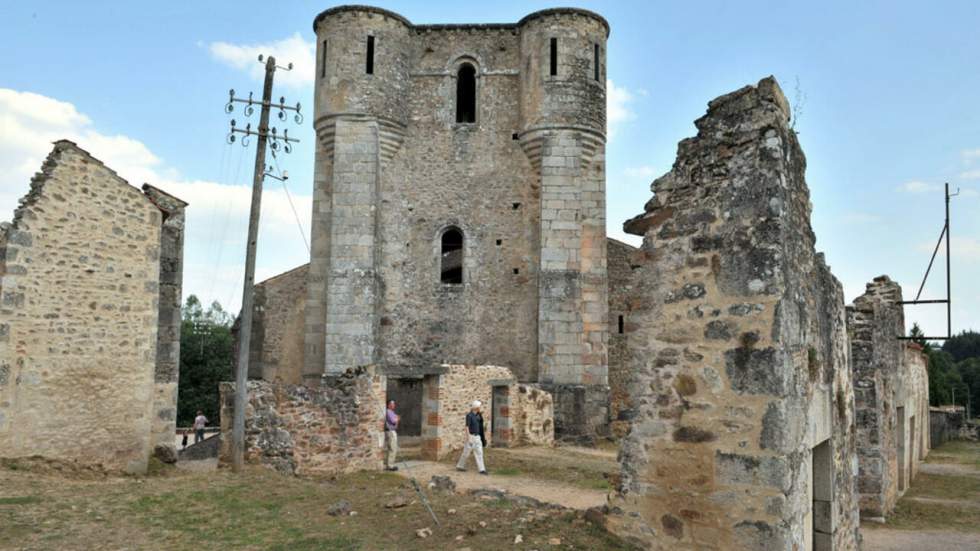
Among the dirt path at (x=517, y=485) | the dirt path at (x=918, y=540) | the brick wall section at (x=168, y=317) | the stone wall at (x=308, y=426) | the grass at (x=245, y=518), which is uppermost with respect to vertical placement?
the brick wall section at (x=168, y=317)

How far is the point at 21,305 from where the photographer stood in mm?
9516

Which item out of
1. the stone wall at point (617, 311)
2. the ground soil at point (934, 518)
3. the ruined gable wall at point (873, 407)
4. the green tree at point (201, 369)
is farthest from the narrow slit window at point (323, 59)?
the green tree at point (201, 369)

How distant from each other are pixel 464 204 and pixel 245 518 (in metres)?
13.6

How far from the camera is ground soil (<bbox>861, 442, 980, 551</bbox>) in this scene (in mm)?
9141

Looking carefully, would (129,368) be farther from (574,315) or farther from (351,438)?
(574,315)

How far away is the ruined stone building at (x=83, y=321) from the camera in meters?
9.47

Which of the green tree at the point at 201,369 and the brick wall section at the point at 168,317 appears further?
the green tree at the point at 201,369

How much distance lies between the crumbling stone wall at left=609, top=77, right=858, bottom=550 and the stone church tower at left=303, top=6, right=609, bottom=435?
13.1 meters

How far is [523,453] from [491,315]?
17.1 feet

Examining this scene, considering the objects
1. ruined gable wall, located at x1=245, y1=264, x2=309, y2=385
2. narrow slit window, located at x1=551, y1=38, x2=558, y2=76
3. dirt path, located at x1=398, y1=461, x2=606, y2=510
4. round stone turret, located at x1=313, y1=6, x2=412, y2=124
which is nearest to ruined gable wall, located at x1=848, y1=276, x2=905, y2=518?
dirt path, located at x1=398, y1=461, x2=606, y2=510

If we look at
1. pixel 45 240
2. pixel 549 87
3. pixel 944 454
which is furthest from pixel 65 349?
pixel 944 454

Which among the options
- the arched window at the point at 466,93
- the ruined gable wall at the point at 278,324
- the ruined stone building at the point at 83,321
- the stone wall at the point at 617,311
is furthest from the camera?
the stone wall at the point at 617,311

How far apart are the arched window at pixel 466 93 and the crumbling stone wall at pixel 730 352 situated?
15.9 meters

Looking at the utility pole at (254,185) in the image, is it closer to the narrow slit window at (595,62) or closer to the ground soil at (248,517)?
the ground soil at (248,517)
